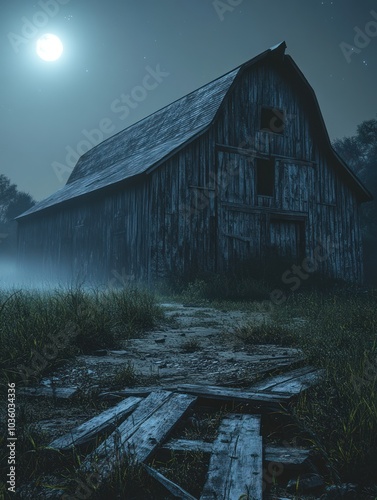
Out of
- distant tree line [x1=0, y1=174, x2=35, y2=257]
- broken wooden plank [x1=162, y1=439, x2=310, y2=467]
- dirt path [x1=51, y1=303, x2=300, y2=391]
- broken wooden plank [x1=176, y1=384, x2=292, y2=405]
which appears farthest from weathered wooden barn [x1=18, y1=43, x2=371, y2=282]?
distant tree line [x1=0, y1=174, x2=35, y2=257]

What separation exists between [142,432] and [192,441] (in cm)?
28

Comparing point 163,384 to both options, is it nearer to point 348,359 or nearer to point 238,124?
point 348,359

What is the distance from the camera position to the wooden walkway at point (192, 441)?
191 cm

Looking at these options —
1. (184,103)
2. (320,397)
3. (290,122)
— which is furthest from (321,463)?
(184,103)

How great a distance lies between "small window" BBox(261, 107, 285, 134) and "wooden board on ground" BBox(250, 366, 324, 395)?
39.4 feet

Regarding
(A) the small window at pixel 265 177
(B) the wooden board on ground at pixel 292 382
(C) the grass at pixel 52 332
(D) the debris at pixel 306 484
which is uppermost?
(A) the small window at pixel 265 177

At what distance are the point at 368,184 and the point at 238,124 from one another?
64.5ft

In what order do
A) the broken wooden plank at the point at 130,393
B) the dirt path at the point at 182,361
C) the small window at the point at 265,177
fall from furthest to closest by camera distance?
the small window at the point at 265,177 < the dirt path at the point at 182,361 < the broken wooden plank at the point at 130,393

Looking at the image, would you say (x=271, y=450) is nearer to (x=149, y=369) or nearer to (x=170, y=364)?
(x=149, y=369)

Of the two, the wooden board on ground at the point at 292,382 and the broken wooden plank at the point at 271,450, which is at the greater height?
the wooden board on ground at the point at 292,382

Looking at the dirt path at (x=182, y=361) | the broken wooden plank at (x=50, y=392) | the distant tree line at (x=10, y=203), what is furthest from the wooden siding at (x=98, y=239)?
the distant tree line at (x=10, y=203)

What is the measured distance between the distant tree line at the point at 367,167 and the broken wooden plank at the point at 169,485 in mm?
24320

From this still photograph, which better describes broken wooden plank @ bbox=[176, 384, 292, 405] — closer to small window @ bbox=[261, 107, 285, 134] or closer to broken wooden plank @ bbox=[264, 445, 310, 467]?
broken wooden plank @ bbox=[264, 445, 310, 467]

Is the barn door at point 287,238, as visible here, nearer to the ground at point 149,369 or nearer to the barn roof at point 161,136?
the barn roof at point 161,136
